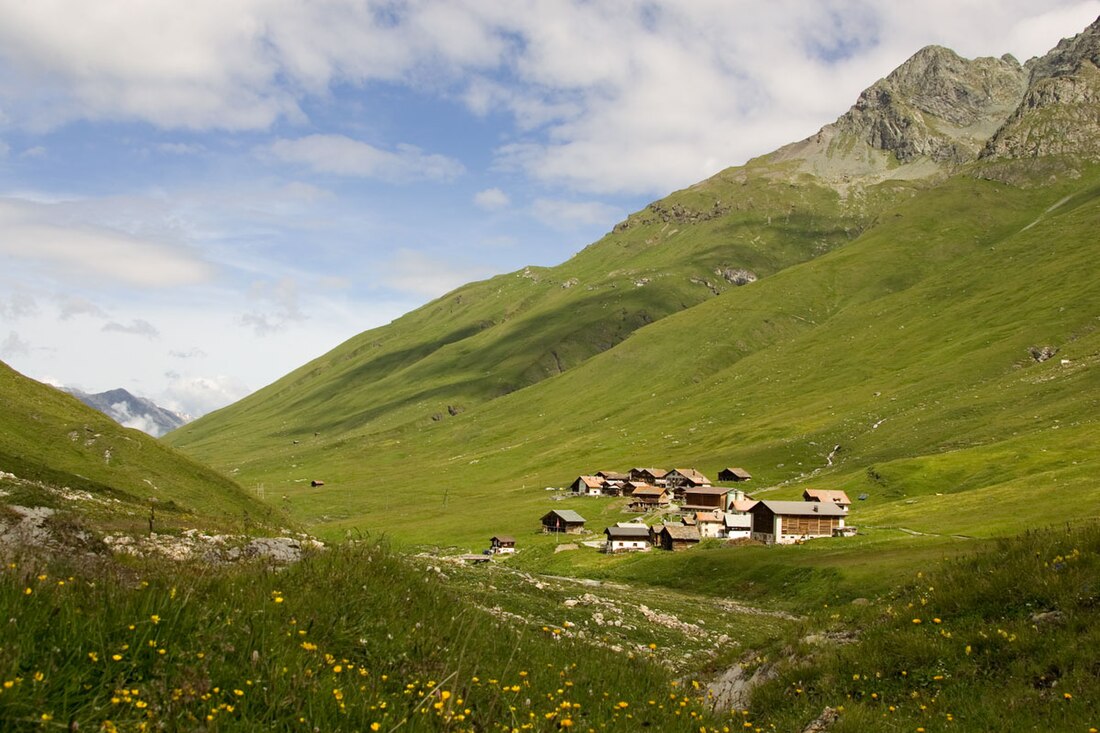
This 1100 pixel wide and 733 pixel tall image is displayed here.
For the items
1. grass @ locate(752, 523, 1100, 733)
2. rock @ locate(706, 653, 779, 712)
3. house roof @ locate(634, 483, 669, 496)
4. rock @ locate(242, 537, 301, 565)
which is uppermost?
house roof @ locate(634, 483, 669, 496)

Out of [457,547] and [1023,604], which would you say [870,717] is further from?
[457,547]

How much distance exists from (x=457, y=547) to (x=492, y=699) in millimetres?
122614

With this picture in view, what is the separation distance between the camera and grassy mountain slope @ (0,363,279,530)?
47.1 meters

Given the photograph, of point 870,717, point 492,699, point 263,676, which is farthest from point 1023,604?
point 263,676

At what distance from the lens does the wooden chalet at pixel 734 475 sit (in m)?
166

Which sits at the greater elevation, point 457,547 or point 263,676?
point 263,676

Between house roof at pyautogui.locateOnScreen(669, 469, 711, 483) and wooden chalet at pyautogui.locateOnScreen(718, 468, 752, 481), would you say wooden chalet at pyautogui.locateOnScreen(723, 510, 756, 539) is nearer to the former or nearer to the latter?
wooden chalet at pyautogui.locateOnScreen(718, 468, 752, 481)

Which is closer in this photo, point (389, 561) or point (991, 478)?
point (389, 561)

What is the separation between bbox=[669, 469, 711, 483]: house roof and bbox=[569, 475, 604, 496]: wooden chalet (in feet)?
64.4

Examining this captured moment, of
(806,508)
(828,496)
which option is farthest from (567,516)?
(806,508)

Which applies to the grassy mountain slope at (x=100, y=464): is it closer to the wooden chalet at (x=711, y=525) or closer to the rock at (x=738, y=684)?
the rock at (x=738, y=684)

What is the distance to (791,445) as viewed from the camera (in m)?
184

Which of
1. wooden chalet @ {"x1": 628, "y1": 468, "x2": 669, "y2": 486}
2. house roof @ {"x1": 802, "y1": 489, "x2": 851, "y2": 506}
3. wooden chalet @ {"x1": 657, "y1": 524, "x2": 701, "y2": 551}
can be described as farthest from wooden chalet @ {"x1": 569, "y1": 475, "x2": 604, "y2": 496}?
wooden chalet @ {"x1": 657, "y1": 524, "x2": 701, "y2": 551}

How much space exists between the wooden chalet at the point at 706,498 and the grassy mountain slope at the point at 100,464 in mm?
100601
